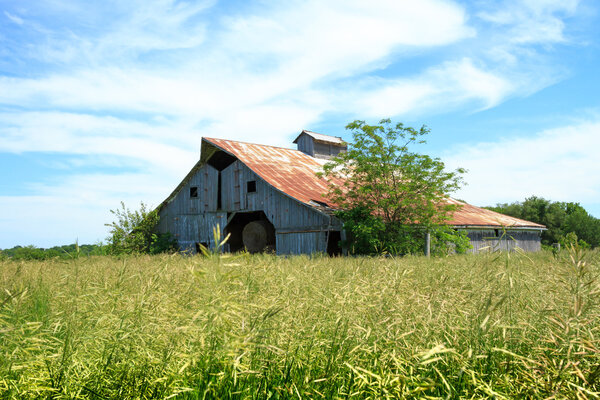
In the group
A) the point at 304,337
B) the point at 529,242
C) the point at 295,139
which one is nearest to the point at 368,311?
the point at 304,337

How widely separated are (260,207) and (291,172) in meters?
2.72

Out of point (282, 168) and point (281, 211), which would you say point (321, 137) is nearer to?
point (282, 168)

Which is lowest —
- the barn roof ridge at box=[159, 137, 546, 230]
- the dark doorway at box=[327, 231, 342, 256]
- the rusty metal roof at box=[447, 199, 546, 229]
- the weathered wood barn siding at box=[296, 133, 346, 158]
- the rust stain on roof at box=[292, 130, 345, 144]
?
the dark doorway at box=[327, 231, 342, 256]

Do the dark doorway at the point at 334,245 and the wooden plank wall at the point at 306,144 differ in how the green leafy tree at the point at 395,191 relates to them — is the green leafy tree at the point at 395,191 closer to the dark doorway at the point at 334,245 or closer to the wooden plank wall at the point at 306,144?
the dark doorway at the point at 334,245

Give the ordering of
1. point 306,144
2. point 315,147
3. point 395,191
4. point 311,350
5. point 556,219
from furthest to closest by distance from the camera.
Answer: point 556,219, point 306,144, point 315,147, point 395,191, point 311,350

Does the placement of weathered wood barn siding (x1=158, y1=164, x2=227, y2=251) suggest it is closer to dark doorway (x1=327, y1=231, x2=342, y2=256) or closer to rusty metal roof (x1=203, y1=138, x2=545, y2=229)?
rusty metal roof (x1=203, y1=138, x2=545, y2=229)

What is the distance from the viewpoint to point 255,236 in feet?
67.1

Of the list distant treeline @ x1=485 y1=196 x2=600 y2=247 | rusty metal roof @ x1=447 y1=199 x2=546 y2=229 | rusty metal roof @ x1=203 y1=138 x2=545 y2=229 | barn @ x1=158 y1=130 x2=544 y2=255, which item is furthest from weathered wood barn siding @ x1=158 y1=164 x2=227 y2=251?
distant treeline @ x1=485 y1=196 x2=600 y2=247

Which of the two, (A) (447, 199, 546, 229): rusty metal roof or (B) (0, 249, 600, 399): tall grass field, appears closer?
(B) (0, 249, 600, 399): tall grass field

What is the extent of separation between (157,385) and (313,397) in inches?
37.1

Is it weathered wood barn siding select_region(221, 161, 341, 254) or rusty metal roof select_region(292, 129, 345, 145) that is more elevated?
rusty metal roof select_region(292, 129, 345, 145)

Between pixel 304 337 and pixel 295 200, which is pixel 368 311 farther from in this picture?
pixel 295 200

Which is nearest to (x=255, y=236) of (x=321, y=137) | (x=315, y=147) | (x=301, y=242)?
(x=301, y=242)

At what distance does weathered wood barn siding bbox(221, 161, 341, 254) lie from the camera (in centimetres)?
1644
